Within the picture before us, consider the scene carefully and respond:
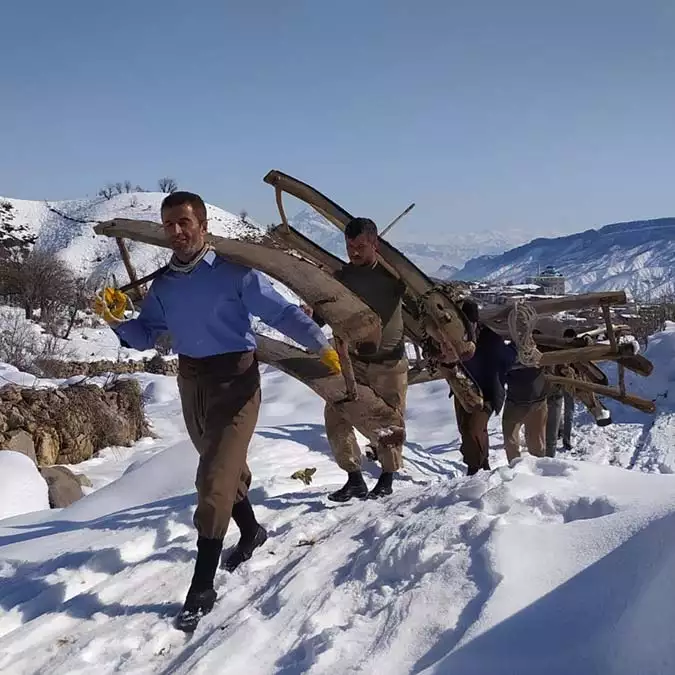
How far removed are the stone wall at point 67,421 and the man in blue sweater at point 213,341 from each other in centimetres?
638

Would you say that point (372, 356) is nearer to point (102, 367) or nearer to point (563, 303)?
point (563, 303)

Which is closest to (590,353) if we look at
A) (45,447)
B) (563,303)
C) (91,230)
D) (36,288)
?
(563,303)

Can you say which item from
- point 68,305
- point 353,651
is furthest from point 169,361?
point 353,651

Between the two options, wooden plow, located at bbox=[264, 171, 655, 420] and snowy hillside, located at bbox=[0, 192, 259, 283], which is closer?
wooden plow, located at bbox=[264, 171, 655, 420]

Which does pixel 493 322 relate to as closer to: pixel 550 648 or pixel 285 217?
pixel 285 217

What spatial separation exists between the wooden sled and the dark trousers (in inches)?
7.4

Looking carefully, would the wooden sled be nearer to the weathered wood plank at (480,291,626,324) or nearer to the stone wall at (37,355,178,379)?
the weathered wood plank at (480,291,626,324)

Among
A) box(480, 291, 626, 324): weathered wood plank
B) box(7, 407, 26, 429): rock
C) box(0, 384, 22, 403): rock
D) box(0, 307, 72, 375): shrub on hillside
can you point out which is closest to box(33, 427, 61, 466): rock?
box(7, 407, 26, 429): rock

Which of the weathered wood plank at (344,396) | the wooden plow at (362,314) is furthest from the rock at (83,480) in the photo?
the weathered wood plank at (344,396)

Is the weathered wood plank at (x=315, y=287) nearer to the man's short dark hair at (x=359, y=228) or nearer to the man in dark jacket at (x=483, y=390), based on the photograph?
the man's short dark hair at (x=359, y=228)

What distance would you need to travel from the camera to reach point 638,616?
1.94m

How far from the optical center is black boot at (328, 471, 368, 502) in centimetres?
497

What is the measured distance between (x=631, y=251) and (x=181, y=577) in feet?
647

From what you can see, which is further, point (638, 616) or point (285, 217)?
point (285, 217)
